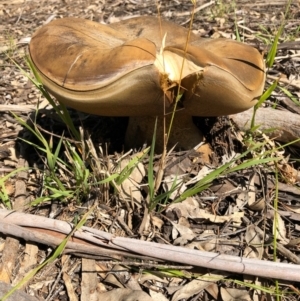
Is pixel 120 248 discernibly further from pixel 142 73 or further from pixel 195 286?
pixel 142 73

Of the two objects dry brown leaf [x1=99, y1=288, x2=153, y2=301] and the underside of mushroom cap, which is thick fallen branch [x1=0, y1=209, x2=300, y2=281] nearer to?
dry brown leaf [x1=99, y1=288, x2=153, y2=301]

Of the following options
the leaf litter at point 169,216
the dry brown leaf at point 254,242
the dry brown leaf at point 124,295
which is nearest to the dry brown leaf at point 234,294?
the leaf litter at point 169,216

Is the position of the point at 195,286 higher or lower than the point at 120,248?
lower

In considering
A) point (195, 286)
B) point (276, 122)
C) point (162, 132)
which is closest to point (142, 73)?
point (162, 132)

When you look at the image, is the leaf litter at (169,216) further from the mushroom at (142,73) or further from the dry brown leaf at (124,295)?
the mushroom at (142,73)

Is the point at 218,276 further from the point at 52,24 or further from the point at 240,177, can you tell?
the point at 52,24

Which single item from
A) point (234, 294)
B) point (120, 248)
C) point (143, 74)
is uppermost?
point (143, 74)

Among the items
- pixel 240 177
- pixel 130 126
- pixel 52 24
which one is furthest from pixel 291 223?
pixel 52 24
